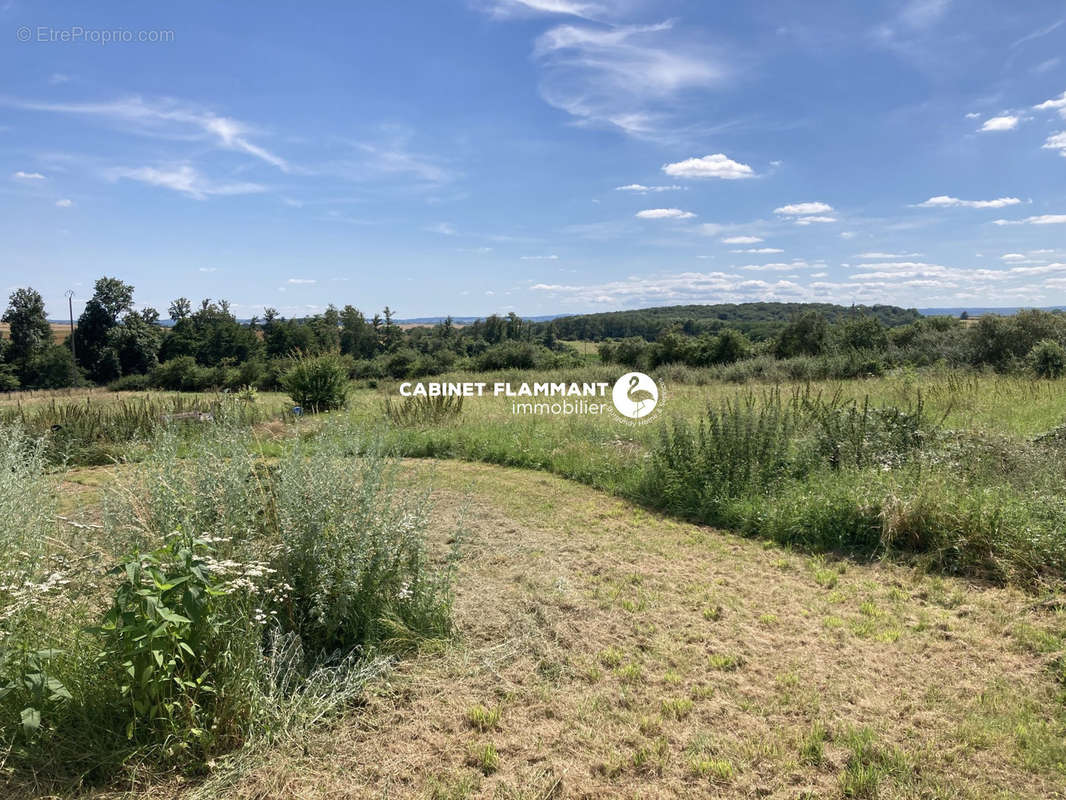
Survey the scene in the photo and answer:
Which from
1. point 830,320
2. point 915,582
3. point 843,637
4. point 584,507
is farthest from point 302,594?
point 830,320

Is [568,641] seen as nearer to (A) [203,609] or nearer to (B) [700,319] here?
(A) [203,609]

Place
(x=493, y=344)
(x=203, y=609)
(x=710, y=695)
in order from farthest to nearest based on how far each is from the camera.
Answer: (x=493, y=344) < (x=710, y=695) < (x=203, y=609)

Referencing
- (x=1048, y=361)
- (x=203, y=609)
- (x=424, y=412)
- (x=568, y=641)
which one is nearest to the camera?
(x=203, y=609)

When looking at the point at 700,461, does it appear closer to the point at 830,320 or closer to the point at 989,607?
the point at 989,607

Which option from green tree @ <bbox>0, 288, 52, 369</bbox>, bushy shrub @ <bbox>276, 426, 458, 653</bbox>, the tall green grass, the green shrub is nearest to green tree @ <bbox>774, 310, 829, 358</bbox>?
the green shrub

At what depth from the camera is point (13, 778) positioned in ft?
6.75

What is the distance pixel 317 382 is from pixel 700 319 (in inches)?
1530

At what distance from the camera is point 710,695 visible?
8.96 feet

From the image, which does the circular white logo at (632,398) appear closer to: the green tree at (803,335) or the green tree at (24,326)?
the green tree at (803,335)

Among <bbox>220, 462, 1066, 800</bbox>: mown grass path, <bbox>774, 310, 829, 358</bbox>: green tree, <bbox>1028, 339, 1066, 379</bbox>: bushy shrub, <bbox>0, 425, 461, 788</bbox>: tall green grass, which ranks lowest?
<bbox>220, 462, 1066, 800</bbox>: mown grass path

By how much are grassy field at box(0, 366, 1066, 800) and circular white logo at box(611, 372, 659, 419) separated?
19.5ft

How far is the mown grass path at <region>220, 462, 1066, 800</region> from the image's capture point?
220 centimetres

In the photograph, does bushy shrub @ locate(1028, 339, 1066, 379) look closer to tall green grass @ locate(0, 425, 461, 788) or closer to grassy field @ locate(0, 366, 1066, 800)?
grassy field @ locate(0, 366, 1066, 800)

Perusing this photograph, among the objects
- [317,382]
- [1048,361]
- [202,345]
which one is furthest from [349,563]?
[202,345]
